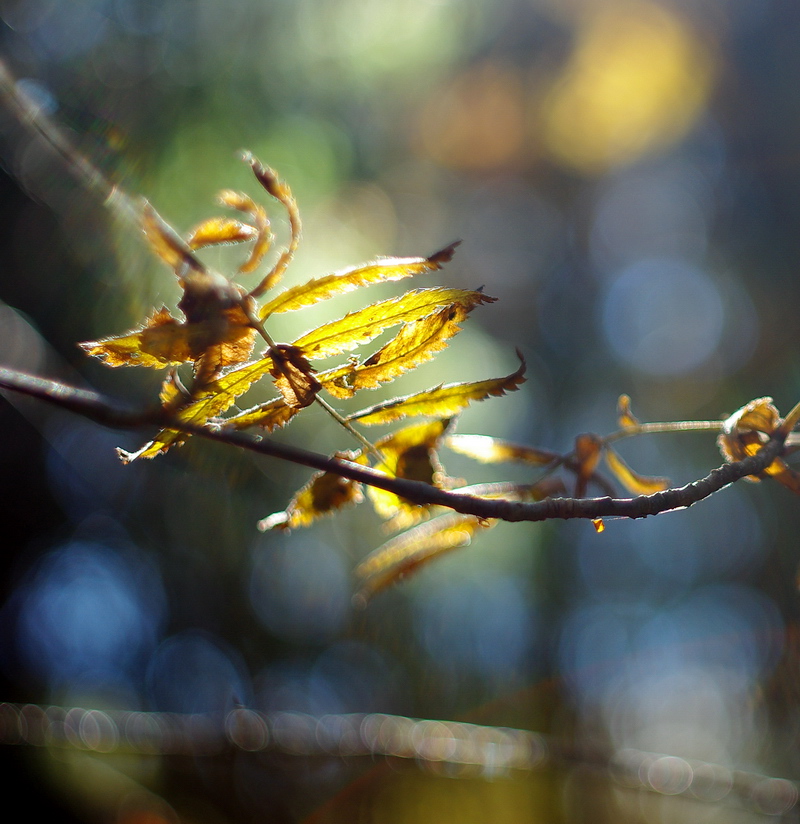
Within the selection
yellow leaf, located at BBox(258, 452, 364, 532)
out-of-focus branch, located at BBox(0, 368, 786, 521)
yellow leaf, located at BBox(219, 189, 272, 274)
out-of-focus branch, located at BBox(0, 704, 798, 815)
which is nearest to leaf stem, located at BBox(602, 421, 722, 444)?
out-of-focus branch, located at BBox(0, 368, 786, 521)

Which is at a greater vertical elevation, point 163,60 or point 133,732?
point 163,60

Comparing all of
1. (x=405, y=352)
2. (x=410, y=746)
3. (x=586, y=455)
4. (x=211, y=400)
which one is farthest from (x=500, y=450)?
(x=410, y=746)

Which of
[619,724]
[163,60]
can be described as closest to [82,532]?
[163,60]

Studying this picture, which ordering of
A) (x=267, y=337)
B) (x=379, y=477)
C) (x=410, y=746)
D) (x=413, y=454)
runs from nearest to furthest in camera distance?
(x=379, y=477)
(x=267, y=337)
(x=413, y=454)
(x=410, y=746)

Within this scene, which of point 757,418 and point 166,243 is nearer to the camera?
point 166,243

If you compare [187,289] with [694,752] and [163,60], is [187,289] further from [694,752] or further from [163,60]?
[694,752]

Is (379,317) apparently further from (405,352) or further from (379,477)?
(379,477)
